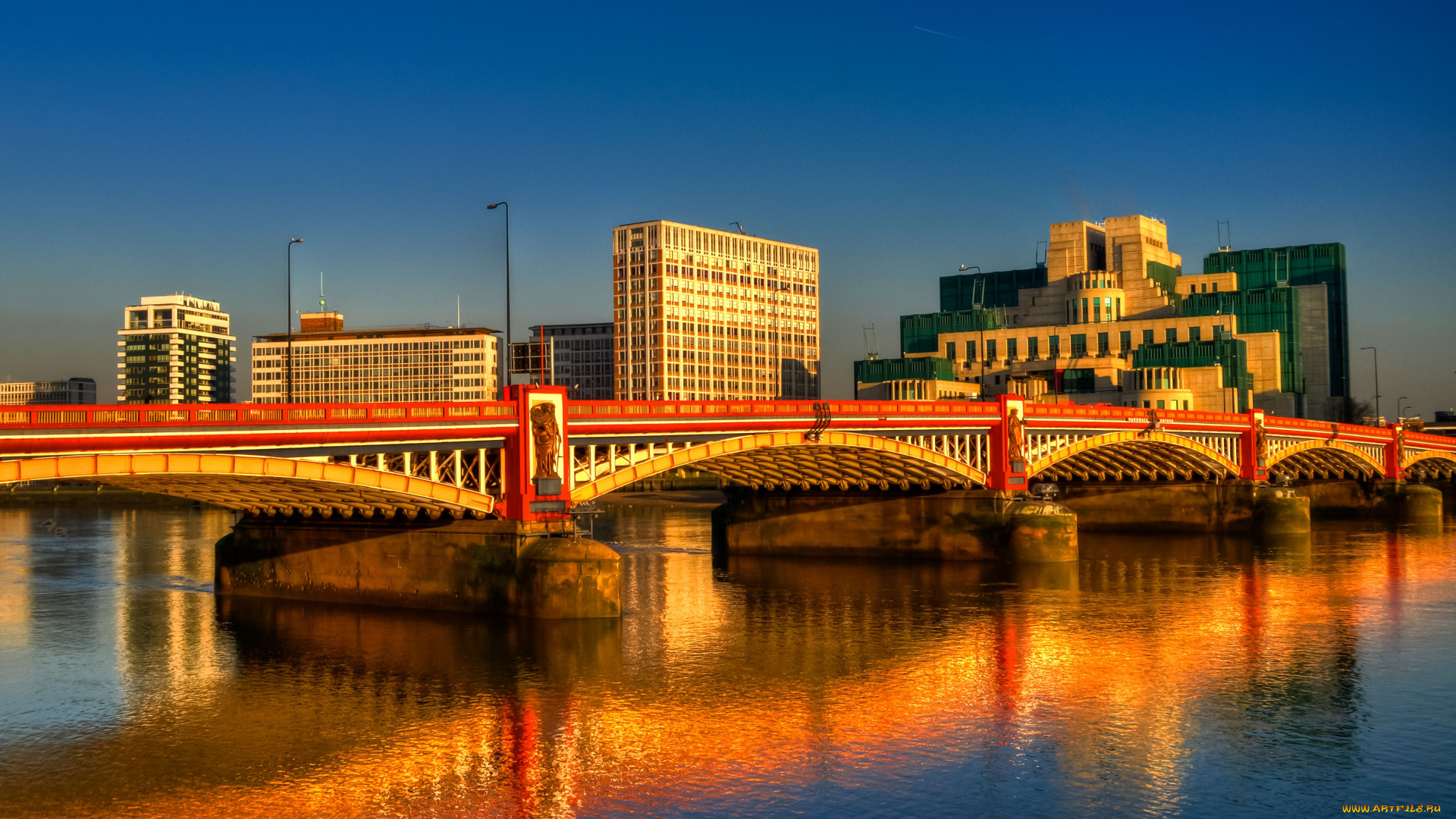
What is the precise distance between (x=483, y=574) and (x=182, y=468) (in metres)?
11.6

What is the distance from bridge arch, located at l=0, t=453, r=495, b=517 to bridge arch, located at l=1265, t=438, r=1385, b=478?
2664 inches

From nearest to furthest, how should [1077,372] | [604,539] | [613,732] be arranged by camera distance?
[613,732]
[604,539]
[1077,372]

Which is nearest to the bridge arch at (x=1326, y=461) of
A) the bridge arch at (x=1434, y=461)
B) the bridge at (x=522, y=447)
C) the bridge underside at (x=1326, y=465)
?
the bridge underside at (x=1326, y=465)

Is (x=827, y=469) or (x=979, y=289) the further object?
(x=979, y=289)

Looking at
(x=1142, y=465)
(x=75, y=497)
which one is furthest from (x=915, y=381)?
(x=75, y=497)

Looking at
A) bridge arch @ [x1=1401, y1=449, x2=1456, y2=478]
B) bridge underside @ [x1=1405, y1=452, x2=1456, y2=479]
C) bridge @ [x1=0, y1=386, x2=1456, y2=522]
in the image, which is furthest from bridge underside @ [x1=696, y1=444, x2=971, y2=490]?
bridge underside @ [x1=1405, y1=452, x2=1456, y2=479]

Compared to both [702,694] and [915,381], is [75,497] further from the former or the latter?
[702,694]

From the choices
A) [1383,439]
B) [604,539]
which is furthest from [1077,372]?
[604,539]

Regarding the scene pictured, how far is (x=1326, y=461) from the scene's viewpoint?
99.4m

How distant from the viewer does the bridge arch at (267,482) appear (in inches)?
1305

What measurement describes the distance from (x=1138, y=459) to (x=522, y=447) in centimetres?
4895

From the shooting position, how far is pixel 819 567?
62.2 m

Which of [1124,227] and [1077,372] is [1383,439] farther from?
[1124,227]

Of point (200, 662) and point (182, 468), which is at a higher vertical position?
point (182, 468)
